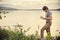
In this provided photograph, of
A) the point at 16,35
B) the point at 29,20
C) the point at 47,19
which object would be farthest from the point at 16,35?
the point at 47,19

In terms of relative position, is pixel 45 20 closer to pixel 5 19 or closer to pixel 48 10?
pixel 48 10

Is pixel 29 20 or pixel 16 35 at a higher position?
pixel 29 20

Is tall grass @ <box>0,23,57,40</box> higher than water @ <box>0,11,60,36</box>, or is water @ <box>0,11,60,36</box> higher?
water @ <box>0,11,60,36</box>

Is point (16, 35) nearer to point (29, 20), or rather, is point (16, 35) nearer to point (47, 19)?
point (29, 20)

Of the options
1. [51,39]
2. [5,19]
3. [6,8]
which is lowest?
[51,39]

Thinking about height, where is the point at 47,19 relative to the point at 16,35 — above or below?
above

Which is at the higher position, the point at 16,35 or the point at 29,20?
the point at 29,20

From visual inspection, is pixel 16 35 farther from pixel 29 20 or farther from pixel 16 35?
pixel 29 20

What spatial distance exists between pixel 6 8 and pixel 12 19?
13 cm

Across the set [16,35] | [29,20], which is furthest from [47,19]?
[16,35]

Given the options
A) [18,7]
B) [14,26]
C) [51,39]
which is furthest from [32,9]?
[51,39]

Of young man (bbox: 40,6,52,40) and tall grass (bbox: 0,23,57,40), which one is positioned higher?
young man (bbox: 40,6,52,40)

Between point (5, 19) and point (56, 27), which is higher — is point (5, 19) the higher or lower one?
the higher one

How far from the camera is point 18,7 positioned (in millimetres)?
1523
